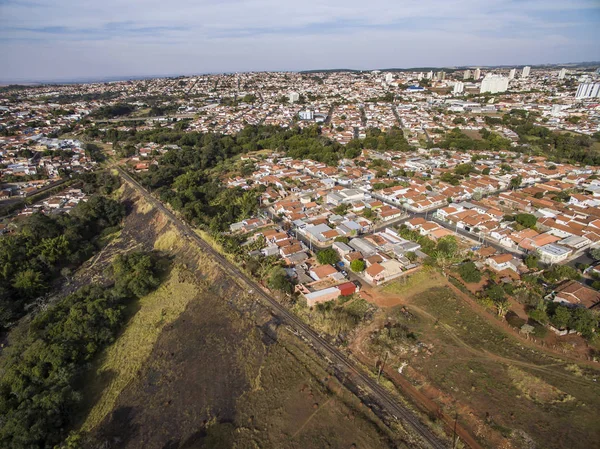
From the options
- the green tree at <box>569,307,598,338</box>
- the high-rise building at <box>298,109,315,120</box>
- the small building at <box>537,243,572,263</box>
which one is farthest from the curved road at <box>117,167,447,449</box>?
the high-rise building at <box>298,109,315,120</box>

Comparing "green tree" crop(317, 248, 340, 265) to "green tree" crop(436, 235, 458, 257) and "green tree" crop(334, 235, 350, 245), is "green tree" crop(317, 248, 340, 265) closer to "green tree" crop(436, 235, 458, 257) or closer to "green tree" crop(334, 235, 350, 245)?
"green tree" crop(334, 235, 350, 245)

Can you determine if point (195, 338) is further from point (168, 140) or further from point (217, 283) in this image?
point (168, 140)

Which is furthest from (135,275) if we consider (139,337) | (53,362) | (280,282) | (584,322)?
(584,322)

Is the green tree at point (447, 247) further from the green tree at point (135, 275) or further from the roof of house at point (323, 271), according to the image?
the green tree at point (135, 275)

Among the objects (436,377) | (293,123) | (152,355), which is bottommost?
(152,355)

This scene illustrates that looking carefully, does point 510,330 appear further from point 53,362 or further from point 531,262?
point 53,362

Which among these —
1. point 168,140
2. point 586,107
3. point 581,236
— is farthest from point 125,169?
point 586,107
